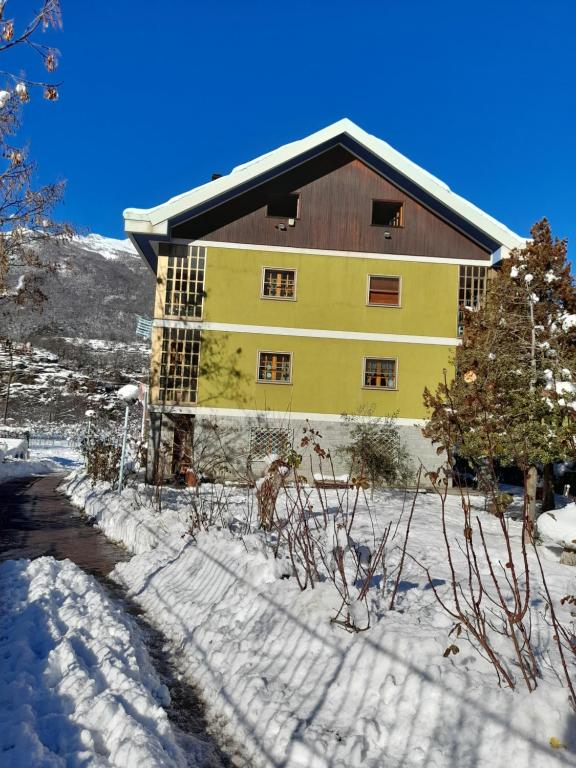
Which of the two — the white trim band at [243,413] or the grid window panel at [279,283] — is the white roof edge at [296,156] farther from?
the white trim band at [243,413]

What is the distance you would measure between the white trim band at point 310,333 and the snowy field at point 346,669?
10.7m

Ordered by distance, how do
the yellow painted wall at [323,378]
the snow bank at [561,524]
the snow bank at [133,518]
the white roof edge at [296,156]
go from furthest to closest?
the yellow painted wall at [323,378] < the white roof edge at [296,156] < the snow bank at [133,518] < the snow bank at [561,524]

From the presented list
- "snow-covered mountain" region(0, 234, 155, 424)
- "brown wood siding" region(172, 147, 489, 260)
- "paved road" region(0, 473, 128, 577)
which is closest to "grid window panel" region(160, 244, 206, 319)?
"brown wood siding" region(172, 147, 489, 260)

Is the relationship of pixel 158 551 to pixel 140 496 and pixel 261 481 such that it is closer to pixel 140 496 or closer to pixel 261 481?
pixel 261 481

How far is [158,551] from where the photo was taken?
27.9 ft

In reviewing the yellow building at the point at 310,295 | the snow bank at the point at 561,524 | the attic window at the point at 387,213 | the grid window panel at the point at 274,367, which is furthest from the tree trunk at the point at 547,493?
the attic window at the point at 387,213

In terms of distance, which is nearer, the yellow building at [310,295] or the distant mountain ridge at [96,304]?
the yellow building at [310,295]

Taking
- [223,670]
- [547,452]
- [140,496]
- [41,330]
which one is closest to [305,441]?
[223,670]

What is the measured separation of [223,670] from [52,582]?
2.99 meters

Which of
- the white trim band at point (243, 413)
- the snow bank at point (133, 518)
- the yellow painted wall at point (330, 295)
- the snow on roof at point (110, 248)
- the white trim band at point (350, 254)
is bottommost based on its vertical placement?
the snow bank at point (133, 518)

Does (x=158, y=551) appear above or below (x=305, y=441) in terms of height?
below

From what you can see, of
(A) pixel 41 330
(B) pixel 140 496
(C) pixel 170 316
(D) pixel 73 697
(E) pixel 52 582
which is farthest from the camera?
(A) pixel 41 330

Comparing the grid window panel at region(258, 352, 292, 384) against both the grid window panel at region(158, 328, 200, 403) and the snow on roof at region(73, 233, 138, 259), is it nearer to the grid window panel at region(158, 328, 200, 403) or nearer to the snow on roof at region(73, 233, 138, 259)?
the grid window panel at region(158, 328, 200, 403)

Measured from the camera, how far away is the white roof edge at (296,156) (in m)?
16.7
